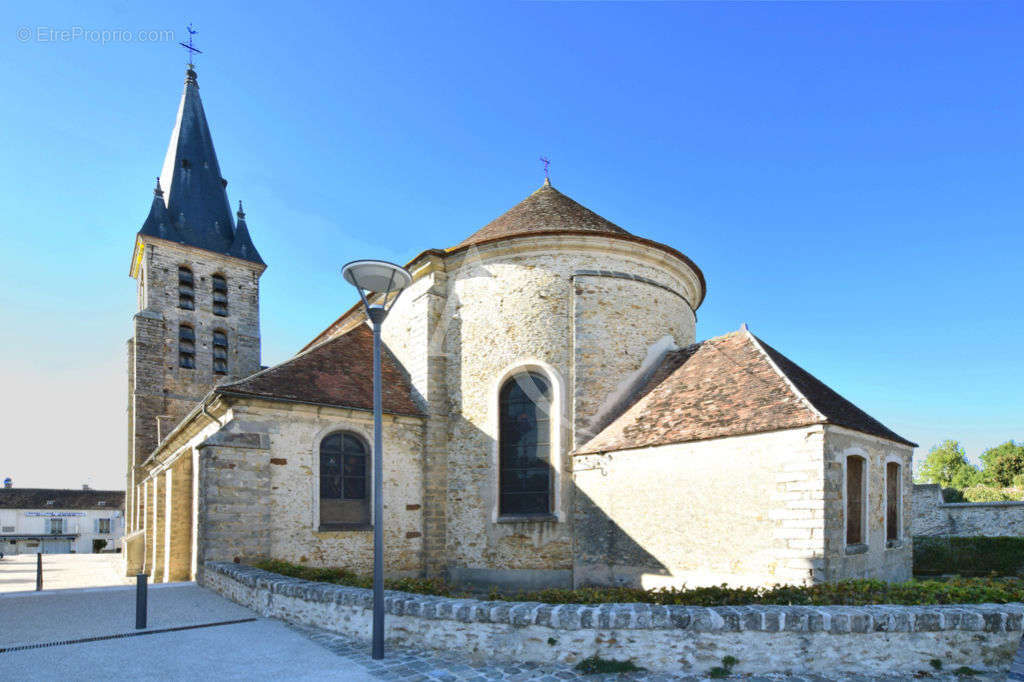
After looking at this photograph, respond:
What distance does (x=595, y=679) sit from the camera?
5.05 m

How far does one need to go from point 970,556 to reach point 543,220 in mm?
17739

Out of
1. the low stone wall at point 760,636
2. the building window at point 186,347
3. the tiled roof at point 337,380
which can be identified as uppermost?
the building window at point 186,347

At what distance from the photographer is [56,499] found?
4322 centimetres

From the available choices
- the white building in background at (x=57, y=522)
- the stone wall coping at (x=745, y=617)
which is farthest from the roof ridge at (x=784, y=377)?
the white building in background at (x=57, y=522)

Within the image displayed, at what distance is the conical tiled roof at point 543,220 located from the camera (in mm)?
14023

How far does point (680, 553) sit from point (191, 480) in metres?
11.6

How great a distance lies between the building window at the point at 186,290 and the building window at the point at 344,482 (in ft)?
46.9

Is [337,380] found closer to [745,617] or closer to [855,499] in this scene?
[745,617]

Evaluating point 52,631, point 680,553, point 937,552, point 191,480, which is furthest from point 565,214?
point 937,552

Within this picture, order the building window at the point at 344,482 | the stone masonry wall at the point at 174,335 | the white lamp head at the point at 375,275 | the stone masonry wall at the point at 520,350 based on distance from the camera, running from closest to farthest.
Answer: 1. the white lamp head at the point at 375,275
2. the building window at the point at 344,482
3. the stone masonry wall at the point at 520,350
4. the stone masonry wall at the point at 174,335

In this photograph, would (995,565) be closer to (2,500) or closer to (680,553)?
(680,553)

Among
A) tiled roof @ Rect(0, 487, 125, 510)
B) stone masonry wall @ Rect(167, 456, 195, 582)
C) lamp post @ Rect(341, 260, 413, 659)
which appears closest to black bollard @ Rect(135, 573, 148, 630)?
lamp post @ Rect(341, 260, 413, 659)

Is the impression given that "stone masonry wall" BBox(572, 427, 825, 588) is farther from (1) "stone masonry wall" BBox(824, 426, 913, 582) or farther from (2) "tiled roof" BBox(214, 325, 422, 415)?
(2) "tiled roof" BBox(214, 325, 422, 415)

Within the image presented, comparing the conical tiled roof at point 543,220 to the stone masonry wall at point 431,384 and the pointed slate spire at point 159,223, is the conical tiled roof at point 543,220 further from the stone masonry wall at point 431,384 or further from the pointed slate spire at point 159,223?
the pointed slate spire at point 159,223
